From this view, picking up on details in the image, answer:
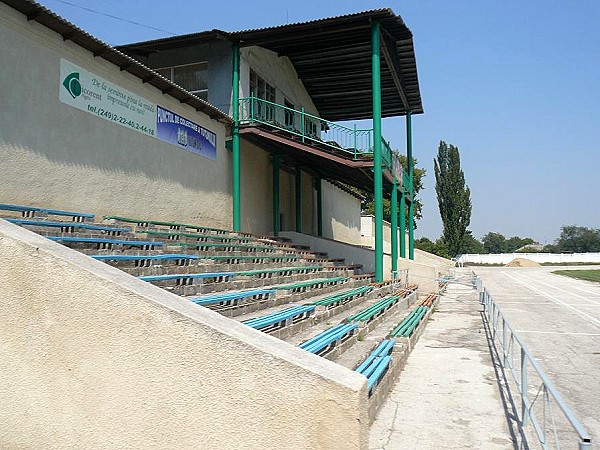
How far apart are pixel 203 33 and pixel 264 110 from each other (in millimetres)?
3362

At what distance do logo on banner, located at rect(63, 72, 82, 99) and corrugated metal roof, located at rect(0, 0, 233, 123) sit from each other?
72 cm

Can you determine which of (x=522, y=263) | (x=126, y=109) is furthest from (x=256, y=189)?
(x=522, y=263)

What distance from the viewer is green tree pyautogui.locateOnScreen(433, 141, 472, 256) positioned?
5941cm

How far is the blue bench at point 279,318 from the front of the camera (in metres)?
6.15

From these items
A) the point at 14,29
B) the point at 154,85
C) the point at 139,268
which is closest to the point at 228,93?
the point at 154,85

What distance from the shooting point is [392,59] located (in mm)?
18453

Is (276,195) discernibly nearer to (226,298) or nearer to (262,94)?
(262,94)

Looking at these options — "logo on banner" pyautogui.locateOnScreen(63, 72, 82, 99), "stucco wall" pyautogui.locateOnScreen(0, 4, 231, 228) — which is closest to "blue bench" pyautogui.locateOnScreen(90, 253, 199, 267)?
"stucco wall" pyautogui.locateOnScreen(0, 4, 231, 228)

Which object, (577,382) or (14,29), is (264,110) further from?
(577,382)

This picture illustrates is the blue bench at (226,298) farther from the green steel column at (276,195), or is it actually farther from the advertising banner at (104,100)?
the green steel column at (276,195)

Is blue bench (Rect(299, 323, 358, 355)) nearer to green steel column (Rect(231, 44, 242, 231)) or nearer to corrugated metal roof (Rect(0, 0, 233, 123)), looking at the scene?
corrugated metal roof (Rect(0, 0, 233, 123))

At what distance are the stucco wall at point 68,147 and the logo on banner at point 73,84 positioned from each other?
0.82 ft

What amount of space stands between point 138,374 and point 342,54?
58.3 feet

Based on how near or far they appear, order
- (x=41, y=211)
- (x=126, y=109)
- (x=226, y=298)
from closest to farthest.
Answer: (x=226, y=298), (x=41, y=211), (x=126, y=109)
